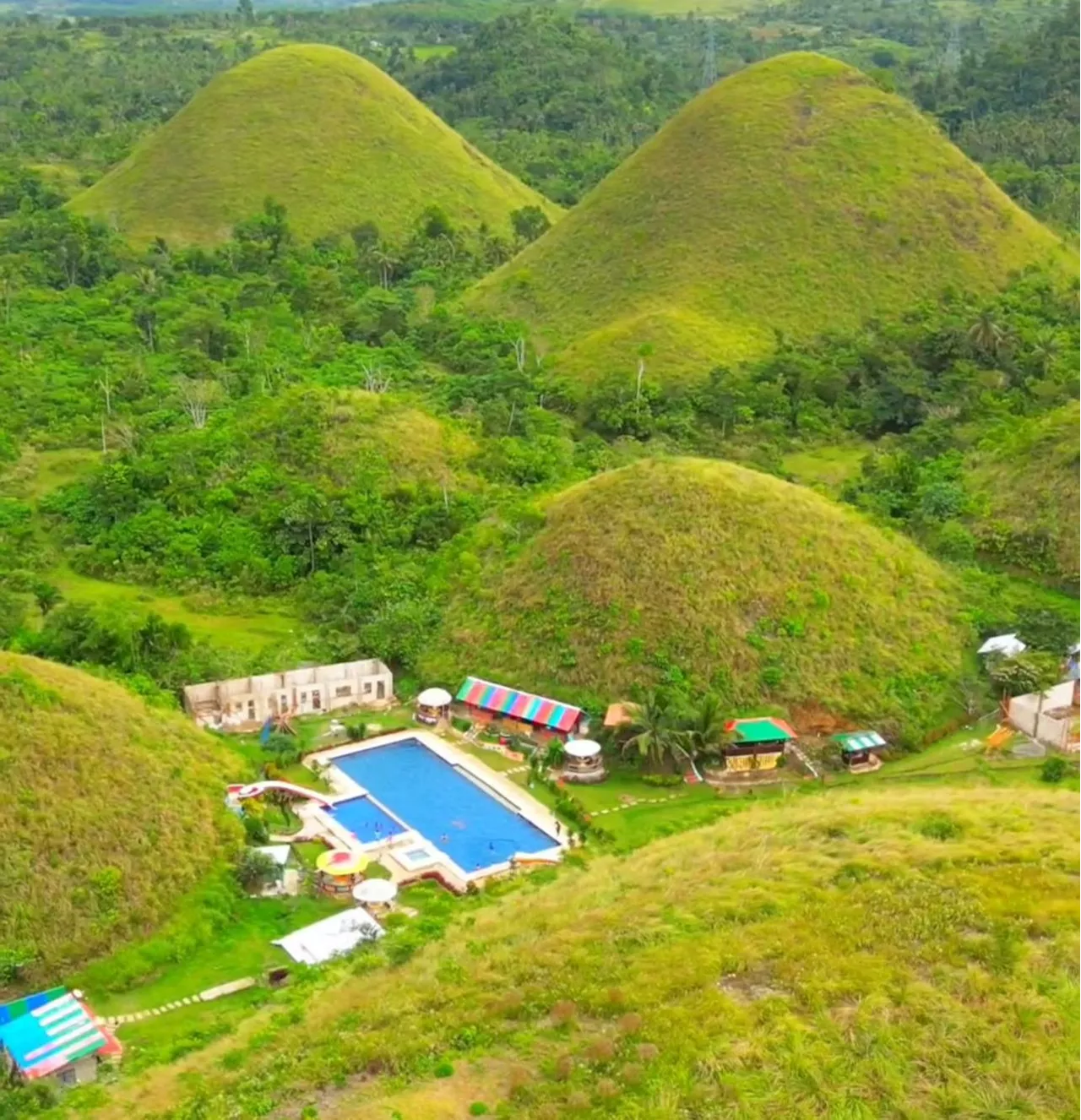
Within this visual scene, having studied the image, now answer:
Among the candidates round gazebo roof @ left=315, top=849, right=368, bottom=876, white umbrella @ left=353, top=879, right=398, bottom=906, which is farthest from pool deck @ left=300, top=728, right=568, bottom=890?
white umbrella @ left=353, top=879, right=398, bottom=906

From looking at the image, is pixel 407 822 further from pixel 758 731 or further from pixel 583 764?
pixel 758 731

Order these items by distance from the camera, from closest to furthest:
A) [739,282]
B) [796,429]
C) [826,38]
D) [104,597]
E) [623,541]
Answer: [623,541] → [104,597] → [796,429] → [739,282] → [826,38]

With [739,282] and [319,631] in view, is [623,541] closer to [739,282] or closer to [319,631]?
[319,631]

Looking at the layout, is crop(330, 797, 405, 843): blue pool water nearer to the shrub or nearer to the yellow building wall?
the yellow building wall

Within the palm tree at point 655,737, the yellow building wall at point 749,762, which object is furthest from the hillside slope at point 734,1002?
the yellow building wall at point 749,762

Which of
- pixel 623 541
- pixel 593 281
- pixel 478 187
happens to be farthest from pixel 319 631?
pixel 478 187

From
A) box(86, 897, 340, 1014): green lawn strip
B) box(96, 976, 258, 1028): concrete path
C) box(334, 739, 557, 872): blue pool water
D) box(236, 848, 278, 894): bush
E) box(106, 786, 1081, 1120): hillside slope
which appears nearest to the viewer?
box(106, 786, 1081, 1120): hillside slope

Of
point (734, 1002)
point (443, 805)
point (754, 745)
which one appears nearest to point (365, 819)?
point (443, 805)

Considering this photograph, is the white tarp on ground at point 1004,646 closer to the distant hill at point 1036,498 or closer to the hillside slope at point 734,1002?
the distant hill at point 1036,498
